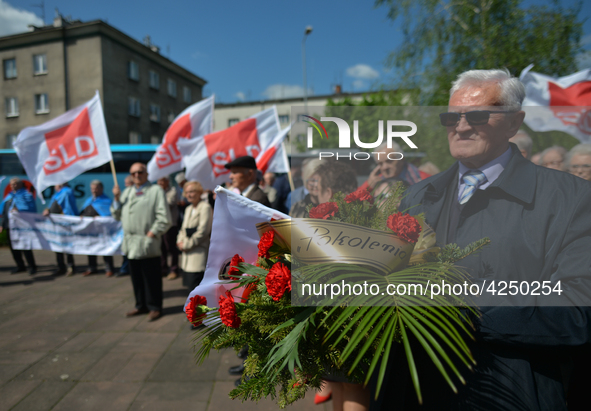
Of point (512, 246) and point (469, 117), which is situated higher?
point (469, 117)

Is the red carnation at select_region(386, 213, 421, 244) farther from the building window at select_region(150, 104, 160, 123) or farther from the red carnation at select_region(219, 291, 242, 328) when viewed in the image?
the building window at select_region(150, 104, 160, 123)

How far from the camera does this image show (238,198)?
140cm

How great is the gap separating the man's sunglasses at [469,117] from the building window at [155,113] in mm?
31817

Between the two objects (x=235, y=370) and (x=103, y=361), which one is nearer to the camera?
(x=235, y=370)

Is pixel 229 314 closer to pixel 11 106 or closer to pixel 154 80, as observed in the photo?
pixel 154 80

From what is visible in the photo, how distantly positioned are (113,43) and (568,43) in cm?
2699

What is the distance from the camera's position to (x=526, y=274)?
0.98 meters

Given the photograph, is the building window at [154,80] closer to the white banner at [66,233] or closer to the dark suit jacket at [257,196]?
the white banner at [66,233]

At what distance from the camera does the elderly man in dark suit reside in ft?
3.19

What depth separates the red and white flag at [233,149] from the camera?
614 centimetres

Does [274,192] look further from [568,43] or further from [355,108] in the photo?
[568,43]

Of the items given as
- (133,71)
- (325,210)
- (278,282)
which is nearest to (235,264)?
(278,282)

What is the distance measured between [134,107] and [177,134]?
24003 millimetres

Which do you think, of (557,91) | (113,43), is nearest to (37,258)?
(557,91)
